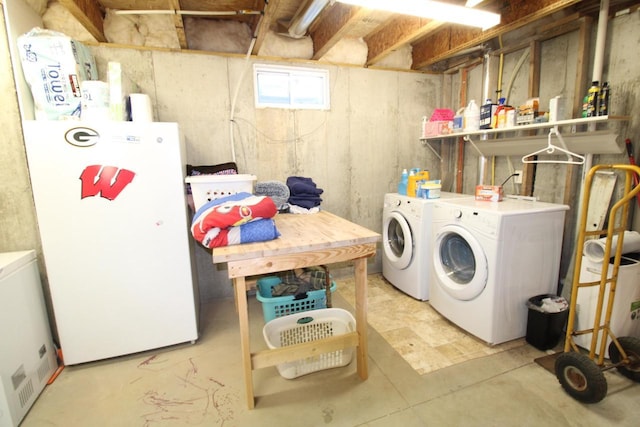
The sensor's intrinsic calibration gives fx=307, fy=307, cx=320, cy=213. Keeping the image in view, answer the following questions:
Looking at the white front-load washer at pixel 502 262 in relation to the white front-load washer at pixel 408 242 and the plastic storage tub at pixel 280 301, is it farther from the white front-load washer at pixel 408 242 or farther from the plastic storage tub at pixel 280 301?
the plastic storage tub at pixel 280 301

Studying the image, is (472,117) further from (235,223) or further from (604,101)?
(235,223)

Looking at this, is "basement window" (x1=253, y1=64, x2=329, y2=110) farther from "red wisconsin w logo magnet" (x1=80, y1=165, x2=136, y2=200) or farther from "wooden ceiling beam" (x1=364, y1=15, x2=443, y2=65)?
"red wisconsin w logo magnet" (x1=80, y1=165, x2=136, y2=200)

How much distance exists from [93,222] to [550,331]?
2904mm

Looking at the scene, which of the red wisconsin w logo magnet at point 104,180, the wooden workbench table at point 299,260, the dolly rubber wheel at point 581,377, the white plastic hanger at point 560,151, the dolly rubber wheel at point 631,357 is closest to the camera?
the wooden workbench table at point 299,260

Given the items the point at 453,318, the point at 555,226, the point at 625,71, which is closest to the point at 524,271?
the point at 555,226

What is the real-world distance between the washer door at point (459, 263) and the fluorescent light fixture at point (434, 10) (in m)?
1.32

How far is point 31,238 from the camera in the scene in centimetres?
191

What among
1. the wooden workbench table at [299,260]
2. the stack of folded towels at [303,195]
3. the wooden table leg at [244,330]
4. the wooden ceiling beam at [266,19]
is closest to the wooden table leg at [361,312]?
the wooden workbench table at [299,260]

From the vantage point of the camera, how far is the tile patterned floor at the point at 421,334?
1.97 metres

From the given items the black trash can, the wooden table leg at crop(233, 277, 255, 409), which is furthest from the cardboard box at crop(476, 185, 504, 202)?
the wooden table leg at crop(233, 277, 255, 409)

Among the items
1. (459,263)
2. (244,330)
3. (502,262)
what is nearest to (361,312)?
(244,330)

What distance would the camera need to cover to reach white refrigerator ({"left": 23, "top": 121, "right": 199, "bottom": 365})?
1.74m

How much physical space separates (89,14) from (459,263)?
3.16 m

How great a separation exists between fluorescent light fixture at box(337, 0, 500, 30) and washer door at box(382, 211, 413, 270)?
1520 millimetres
